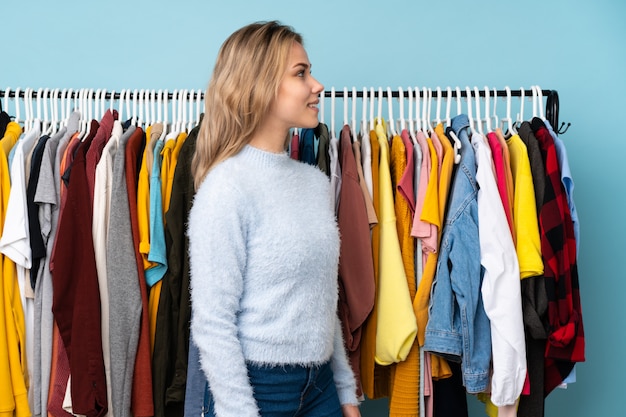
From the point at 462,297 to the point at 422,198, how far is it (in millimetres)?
345

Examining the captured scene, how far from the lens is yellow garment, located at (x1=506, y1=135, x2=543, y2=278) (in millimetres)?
2148

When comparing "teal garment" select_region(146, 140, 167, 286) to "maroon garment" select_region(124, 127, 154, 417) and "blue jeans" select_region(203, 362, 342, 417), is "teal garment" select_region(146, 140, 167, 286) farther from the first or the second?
"blue jeans" select_region(203, 362, 342, 417)

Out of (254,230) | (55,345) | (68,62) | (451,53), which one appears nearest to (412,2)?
(451,53)

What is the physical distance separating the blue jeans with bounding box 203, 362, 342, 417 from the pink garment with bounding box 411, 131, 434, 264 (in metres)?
0.66

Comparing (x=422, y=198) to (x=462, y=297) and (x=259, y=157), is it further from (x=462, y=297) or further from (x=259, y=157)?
(x=259, y=157)

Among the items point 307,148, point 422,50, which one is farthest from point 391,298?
point 422,50

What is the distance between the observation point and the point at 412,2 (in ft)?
10.5

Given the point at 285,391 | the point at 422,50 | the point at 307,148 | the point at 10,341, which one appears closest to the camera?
the point at 285,391

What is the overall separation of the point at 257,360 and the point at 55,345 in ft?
2.99

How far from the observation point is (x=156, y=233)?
83.3 inches

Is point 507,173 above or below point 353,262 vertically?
above

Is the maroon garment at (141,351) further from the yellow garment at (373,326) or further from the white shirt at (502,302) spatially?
the white shirt at (502,302)

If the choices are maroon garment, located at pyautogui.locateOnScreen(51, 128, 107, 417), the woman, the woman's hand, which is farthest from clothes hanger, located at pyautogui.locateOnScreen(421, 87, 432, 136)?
maroon garment, located at pyautogui.locateOnScreen(51, 128, 107, 417)

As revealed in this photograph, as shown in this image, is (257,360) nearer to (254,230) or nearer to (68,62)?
(254,230)
